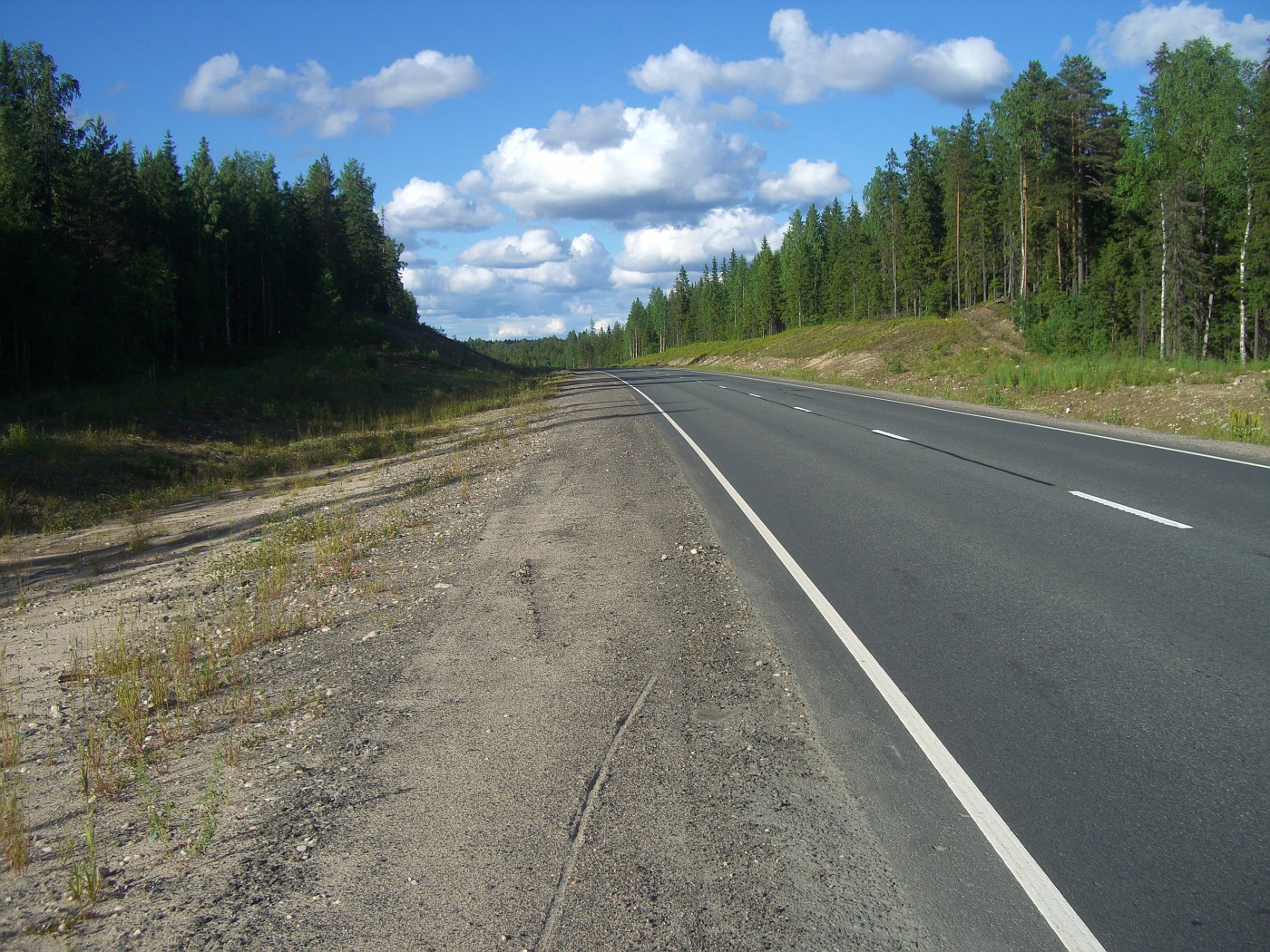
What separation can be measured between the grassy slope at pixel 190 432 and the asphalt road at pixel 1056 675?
534 inches

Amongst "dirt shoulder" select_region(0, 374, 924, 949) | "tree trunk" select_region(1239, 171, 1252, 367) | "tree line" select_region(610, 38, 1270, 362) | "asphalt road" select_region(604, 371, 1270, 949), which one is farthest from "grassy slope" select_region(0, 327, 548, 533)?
"tree trunk" select_region(1239, 171, 1252, 367)

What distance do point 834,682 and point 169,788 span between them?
12.4 feet

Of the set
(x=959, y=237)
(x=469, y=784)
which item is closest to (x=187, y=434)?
(x=469, y=784)

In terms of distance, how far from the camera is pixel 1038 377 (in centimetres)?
2661

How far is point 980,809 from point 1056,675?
172cm

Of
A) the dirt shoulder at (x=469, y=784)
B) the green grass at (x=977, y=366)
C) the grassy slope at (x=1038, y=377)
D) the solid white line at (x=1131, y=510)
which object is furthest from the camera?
the green grass at (x=977, y=366)

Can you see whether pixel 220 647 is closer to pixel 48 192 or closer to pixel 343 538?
pixel 343 538

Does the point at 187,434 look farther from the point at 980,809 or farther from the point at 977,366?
the point at 977,366

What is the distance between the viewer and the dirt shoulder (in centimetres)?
A: 313

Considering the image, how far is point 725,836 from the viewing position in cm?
358

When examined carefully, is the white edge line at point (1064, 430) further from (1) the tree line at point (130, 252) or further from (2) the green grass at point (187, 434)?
(1) the tree line at point (130, 252)

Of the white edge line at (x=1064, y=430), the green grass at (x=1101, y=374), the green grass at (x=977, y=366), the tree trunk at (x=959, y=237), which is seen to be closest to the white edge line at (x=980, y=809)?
the white edge line at (x=1064, y=430)

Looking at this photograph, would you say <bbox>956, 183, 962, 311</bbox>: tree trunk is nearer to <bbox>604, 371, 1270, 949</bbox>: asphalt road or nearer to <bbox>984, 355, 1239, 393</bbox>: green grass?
<bbox>984, 355, 1239, 393</bbox>: green grass

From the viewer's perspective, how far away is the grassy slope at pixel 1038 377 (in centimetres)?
1839
